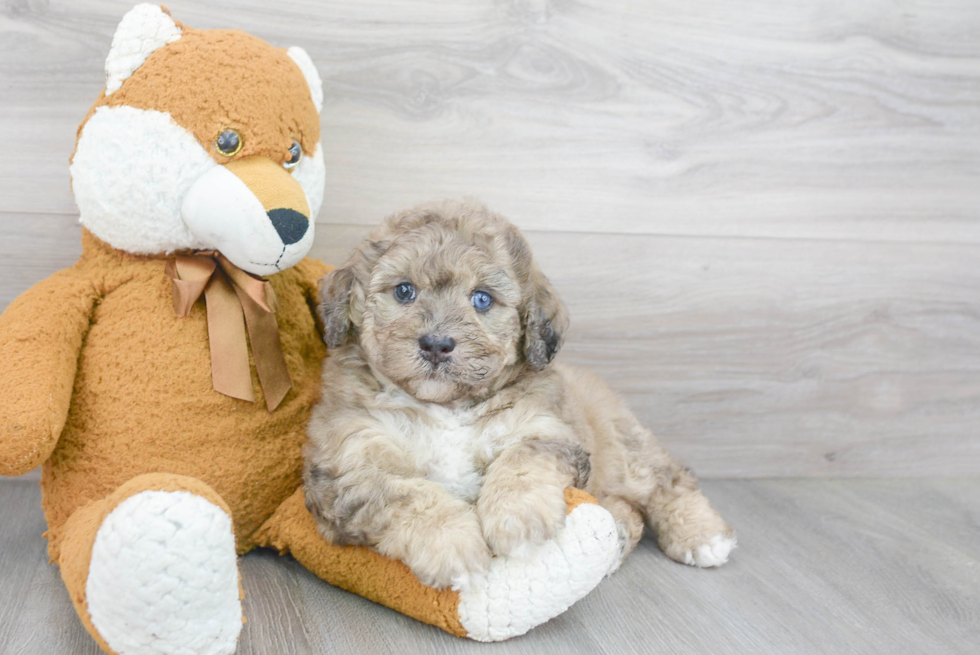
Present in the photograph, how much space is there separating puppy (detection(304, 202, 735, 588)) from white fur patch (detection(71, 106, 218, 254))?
0.36 m

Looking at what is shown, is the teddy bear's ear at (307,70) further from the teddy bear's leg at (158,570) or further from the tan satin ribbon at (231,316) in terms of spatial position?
the teddy bear's leg at (158,570)

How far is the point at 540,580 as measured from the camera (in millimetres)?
1497

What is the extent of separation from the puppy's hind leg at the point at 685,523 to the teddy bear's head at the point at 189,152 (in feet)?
3.77

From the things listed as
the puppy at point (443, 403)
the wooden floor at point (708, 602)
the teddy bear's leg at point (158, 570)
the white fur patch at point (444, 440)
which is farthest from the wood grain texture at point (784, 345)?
the teddy bear's leg at point (158, 570)

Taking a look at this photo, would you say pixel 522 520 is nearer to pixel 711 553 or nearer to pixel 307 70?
pixel 711 553

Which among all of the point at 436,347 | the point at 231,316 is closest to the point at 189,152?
the point at 231,316

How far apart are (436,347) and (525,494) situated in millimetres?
327

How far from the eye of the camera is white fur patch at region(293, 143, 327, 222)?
180 cm

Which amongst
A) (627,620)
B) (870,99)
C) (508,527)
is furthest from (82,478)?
(870,99)

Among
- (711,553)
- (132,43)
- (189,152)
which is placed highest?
(132,43)

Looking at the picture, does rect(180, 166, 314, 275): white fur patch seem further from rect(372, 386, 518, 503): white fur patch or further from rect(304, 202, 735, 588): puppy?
rect(372, 386, 518, 503): white fur patch

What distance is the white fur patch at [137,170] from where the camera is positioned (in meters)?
1.60

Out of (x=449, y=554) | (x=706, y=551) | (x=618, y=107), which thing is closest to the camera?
(x=449, y=554)

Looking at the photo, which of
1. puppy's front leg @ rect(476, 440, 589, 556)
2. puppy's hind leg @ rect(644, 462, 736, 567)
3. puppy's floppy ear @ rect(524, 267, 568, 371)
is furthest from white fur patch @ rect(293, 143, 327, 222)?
puppy's hind leg @ rect(644, 462, 736, 567)
